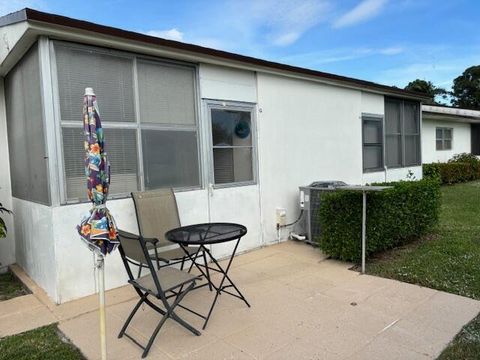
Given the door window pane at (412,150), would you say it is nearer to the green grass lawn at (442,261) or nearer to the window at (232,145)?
the green grass lawn at (442,261)

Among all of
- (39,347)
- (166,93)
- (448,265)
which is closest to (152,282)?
(39,347)

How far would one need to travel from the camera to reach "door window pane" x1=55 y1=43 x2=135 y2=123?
386cm

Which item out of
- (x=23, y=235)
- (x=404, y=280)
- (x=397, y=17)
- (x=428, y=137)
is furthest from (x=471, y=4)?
(x=23, y=235)

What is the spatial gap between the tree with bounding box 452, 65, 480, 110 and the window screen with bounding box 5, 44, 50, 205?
46071 millimetres

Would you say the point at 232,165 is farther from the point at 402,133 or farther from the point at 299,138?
the point at 402,133

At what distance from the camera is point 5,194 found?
5.41m

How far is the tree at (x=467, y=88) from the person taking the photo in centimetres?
4139

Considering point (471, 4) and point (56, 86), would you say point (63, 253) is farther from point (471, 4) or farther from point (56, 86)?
point (471, 4)

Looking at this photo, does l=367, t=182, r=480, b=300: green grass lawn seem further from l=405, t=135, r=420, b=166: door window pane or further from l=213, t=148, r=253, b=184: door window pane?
l=405, t=135, r=420, b=166: door window pane

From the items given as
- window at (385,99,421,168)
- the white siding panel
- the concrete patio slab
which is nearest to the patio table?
the concrete patio slab

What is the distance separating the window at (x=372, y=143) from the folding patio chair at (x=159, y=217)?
5.12 m

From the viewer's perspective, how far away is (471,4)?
41.4ft

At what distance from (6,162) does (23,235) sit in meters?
1.20

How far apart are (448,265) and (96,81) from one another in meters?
4.76
